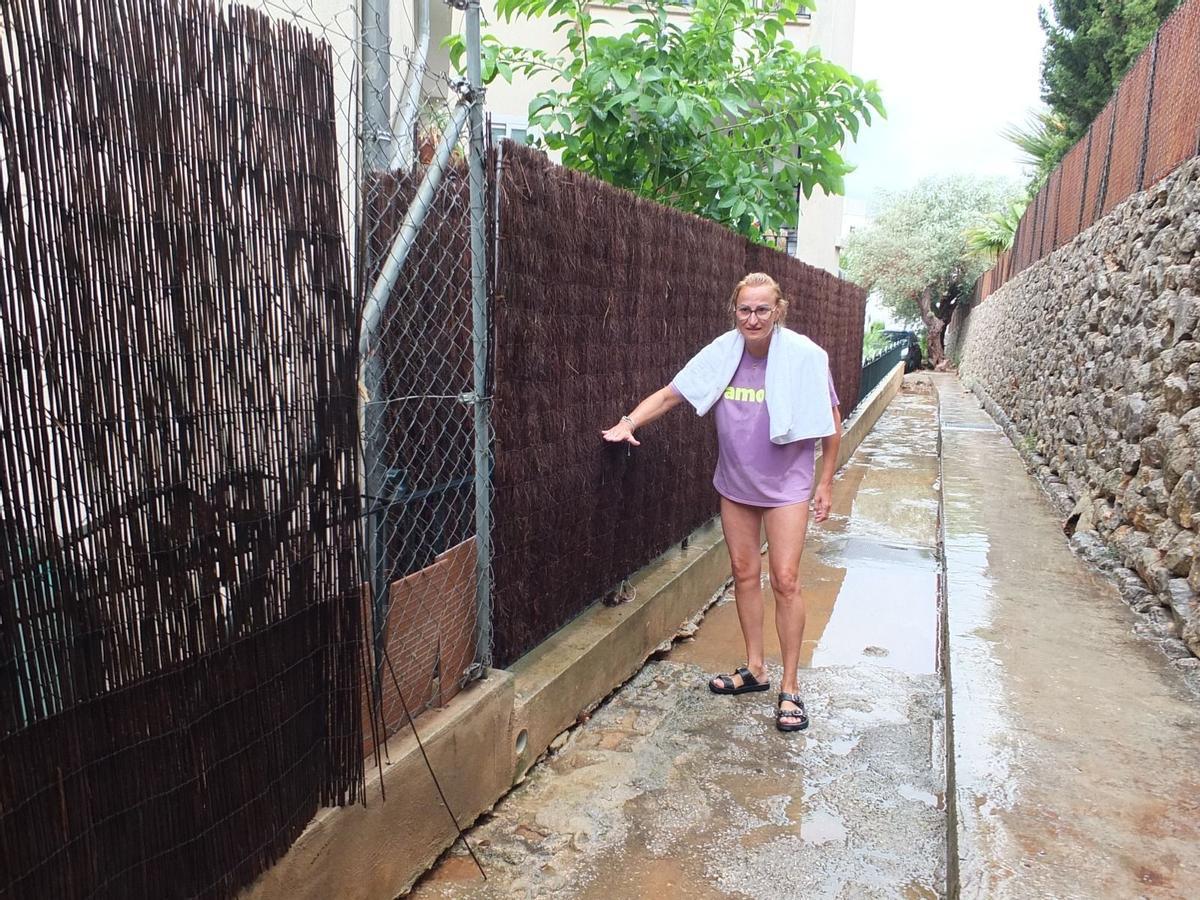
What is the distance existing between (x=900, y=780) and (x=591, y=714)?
1283mm

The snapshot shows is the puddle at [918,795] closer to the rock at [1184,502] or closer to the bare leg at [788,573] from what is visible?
the bare leg at [788,573]

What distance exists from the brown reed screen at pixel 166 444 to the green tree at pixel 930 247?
3401cm

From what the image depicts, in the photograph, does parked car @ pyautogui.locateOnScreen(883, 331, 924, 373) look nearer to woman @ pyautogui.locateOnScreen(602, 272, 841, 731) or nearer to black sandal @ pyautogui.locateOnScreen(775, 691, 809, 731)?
woman @ pyautogui.locateOnScreen(602, 272, 841, 731)

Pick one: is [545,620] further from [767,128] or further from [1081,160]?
[1081,160]

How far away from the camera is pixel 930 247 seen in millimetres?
33531

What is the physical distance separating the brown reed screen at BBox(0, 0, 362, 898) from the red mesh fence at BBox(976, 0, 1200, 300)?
5.20 m

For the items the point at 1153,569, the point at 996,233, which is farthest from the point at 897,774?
the point at 996,233

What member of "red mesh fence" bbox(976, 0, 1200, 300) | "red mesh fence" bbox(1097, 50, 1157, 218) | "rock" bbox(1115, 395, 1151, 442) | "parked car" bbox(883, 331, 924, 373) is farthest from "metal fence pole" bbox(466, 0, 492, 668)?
"parked car" bbox(883, 331, 924, 373)

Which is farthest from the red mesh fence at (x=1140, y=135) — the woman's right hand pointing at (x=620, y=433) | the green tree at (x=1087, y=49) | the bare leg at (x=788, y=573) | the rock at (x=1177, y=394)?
the green tree at (x=1087, y=49)

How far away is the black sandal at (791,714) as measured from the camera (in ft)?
12.4

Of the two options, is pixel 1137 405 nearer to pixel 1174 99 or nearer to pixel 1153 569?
pixel 1153 569

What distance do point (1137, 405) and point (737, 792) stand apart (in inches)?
140

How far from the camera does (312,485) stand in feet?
7.08

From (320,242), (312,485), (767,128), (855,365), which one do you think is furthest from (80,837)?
(855,365)
